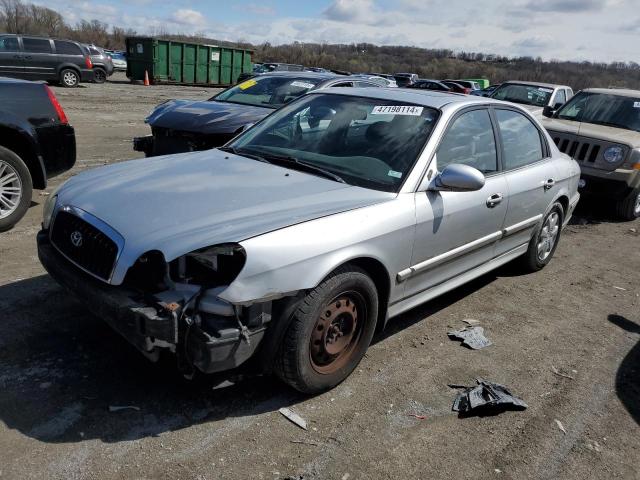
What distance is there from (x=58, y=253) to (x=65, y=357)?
0.66 meters

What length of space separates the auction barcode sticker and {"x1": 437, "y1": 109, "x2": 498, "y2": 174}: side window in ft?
0.89

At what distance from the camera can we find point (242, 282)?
2578 mm

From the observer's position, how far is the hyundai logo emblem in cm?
301

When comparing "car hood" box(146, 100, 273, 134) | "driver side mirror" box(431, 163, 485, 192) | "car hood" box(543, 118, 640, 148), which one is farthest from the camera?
"car hood" box(543, 118, 640, 148)

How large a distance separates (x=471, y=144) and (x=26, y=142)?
4.31m

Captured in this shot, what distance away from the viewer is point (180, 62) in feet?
97.1

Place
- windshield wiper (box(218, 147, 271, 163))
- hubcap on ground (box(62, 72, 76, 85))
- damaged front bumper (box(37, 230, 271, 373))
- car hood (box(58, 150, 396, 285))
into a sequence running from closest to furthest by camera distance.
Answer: damaged front bumper (box(37, 230, 271, 373)), car hood (box(58, 150, 396, 285)), windshield wiper (box(218, 147, 271, 163)), hubcap on ground (box(62, 72, 76, 85))

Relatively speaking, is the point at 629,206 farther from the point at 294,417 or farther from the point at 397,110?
the point at 294,417

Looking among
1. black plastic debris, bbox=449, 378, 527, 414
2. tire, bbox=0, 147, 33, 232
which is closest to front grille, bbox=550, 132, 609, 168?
black plastic debris, bbox=449, 378, 527, 414

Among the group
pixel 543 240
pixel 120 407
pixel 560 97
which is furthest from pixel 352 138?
pixel 560 97

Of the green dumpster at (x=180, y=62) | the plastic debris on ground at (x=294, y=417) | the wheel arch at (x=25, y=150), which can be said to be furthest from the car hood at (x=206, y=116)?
the green dumpster at (x=180, y=62)

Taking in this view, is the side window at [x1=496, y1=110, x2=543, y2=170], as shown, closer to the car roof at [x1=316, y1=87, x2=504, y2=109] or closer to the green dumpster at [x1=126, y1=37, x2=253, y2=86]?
the car roof at [x1=316, y1=87, x2=504, y2=109]

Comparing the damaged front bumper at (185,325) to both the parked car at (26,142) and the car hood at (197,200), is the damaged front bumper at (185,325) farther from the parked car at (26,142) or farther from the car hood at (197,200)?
the parked car at (26,142)

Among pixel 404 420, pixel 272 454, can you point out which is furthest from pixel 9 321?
pixel 404 420
